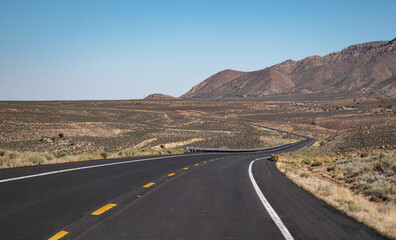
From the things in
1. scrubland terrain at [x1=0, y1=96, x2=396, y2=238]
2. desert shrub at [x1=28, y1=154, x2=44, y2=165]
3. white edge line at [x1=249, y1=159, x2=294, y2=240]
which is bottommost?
scrubland terrain at [x1=0, y1=96, x2=396, y2=238]

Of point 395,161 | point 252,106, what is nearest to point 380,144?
point 395,161

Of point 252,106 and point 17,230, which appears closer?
point 17,230

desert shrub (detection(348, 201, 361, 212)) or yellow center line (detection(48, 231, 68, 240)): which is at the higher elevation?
yellow center line (detection(48, 231, 68, 240))

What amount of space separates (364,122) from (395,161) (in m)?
69.9

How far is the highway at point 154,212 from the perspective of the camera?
5.35 metres

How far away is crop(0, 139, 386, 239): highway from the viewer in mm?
5348

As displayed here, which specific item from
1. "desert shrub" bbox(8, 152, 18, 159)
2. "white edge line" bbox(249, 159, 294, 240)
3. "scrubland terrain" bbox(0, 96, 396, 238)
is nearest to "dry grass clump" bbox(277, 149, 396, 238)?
"scrubland terrain" bbox(0, 96, 396, 238)

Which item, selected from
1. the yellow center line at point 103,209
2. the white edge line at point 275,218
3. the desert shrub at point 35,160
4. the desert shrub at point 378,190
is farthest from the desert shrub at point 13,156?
the desert shrub at point 378,190

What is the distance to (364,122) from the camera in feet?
265

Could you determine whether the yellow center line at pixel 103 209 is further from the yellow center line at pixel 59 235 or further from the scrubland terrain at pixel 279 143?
the scrubland terrain at pixel 279 143

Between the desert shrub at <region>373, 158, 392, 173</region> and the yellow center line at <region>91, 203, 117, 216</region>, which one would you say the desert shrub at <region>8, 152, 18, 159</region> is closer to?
the yellow center line at <region>91, 203, 117, 216</region>

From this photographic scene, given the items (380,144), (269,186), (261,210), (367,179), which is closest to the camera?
(261,210)

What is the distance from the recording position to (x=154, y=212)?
22.0 ft

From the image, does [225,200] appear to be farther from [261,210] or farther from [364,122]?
[364,122]
